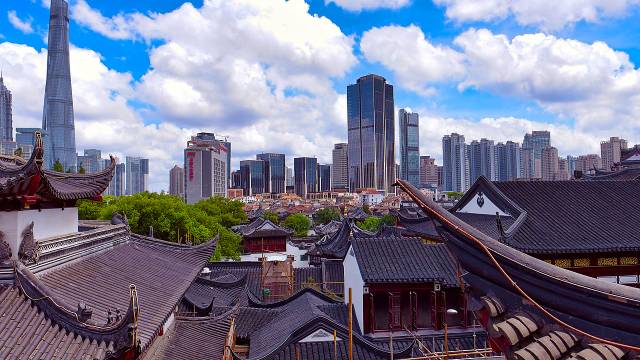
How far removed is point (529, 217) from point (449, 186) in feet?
401

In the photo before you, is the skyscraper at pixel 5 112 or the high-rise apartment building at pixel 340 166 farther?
the high-rise apartment building at pixel 340 166

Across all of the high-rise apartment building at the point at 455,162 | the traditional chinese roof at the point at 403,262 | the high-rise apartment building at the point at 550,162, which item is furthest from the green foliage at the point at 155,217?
the high-rise apartment building at the point at 455,162

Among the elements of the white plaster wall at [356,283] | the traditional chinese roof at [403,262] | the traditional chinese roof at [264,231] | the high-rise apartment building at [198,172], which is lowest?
the traditional chinese roof at [264,231]

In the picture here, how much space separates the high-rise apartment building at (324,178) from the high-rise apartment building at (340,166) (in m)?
5.94

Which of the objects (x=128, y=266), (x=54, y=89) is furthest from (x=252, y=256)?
(x=54, y=89)

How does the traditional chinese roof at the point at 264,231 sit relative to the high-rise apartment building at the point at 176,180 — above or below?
below

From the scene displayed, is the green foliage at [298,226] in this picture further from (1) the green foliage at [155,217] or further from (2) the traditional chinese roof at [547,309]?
(2) the traditional chinese roof at [547,309]

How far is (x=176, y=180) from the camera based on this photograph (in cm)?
15062

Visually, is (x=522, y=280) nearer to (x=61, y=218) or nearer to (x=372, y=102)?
(x=61, y=218)

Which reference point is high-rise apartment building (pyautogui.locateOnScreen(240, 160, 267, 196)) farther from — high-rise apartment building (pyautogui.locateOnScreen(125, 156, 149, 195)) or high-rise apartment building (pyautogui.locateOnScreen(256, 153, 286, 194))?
high-rise apartment building (pyautogui.locateOnScreen(125, 156, 149, 195))

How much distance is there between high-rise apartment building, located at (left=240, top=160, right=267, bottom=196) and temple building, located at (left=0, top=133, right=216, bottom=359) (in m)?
168

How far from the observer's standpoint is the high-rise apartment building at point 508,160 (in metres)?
109

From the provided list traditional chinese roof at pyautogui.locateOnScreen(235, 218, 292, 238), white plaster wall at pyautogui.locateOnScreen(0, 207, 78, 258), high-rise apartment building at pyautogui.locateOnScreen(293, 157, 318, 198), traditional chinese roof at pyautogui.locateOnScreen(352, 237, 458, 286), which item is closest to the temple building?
white plaster wall at pyautogui.locateOnScreen(0, 207, 78, 258)

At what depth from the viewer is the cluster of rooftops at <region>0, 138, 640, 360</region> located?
12.0 feet
